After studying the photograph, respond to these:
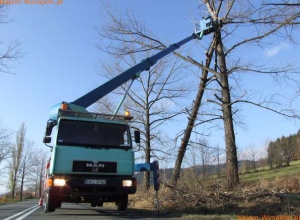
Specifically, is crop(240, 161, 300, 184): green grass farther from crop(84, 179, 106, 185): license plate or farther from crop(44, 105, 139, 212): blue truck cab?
crop(84, 179, 106, 185): license plate

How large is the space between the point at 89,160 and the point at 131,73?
5.87 metres

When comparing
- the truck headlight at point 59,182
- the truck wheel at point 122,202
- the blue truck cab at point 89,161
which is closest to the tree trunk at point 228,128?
the truck wheel at point 122,202

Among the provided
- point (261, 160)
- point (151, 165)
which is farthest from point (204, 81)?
point (261, 160)

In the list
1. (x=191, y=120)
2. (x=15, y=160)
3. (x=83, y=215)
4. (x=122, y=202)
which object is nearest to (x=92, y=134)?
(x=122, y=202)

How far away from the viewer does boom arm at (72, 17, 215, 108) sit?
38.2 feet

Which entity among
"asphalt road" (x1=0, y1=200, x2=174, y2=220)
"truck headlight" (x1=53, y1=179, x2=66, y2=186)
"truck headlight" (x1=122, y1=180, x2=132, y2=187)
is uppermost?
"truck headlight" (x1=53, y1=179, x2=66, y2=186)


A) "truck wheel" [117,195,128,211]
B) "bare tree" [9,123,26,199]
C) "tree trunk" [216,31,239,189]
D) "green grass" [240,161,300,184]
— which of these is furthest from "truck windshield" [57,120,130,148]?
"bare tree" [9,123,26,199]

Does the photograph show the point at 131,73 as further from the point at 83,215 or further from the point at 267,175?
the point at 267,175

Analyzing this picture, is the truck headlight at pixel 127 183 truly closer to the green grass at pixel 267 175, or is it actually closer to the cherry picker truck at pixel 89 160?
the cherry picker truck at pixel 89 160

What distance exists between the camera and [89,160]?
8258 millimetres

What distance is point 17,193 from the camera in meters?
67.2

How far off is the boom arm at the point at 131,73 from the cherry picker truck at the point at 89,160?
216 cm

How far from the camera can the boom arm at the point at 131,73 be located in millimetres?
11633

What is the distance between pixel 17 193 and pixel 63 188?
6702 cm
